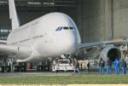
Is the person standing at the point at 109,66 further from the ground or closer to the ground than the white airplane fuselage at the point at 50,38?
closer to the ground

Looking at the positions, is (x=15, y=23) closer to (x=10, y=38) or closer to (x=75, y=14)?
(x=10, y=38)

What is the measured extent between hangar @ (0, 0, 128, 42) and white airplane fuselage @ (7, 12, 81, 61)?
52.1 ft

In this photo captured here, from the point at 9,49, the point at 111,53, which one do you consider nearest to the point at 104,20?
the point at 111,53

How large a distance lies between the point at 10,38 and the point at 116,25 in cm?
1410

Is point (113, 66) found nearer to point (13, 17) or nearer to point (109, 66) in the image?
point (109, 66)

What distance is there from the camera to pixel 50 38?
1469 inches

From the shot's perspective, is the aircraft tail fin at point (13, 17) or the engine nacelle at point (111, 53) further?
the aircraft tail fin at point (13, 17)

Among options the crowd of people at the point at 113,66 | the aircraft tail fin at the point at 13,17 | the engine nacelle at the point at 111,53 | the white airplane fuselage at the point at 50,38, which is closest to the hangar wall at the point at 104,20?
the aircraft tail fin at the point at 13,17

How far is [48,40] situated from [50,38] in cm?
23

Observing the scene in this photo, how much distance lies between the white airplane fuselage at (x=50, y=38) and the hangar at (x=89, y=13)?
15.9 metres

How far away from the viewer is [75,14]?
74125 mm

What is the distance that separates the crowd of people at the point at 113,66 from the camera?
34531 mm

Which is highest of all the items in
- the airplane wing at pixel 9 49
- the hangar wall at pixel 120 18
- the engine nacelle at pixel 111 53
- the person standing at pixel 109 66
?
the hangar wall at pixel 120 18

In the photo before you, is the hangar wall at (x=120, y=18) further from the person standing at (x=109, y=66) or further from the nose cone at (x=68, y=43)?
the nose cone at (x=68, y=43)
